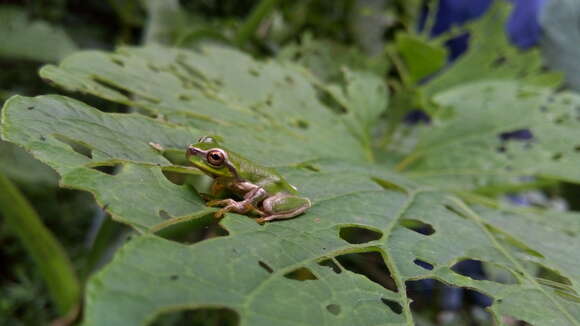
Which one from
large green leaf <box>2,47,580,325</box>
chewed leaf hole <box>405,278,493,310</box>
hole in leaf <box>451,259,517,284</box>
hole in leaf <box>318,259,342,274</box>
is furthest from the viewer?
chewed leaf hole <box>405,278,493,310</box>

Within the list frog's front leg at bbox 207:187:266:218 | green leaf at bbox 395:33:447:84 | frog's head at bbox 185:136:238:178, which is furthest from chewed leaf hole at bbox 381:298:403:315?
green leaf at bbox 395:33:447:84

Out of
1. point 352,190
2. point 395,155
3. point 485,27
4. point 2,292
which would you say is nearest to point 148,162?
point 352,190

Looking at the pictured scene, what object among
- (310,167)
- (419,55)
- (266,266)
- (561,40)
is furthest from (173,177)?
(561,40)

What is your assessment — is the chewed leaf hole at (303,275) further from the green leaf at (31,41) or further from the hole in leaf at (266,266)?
the green leaf at (31,41)

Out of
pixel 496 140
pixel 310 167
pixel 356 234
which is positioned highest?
pixel 496 140

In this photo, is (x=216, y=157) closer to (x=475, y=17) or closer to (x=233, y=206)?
(x=233, y=206)

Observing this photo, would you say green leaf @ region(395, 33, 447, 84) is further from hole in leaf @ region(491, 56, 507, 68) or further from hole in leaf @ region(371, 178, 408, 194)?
hole in leaf @ region(371, 178, 408, 194)

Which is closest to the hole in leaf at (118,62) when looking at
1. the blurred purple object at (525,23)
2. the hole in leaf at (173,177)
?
the hole in leaf at (173,177)
